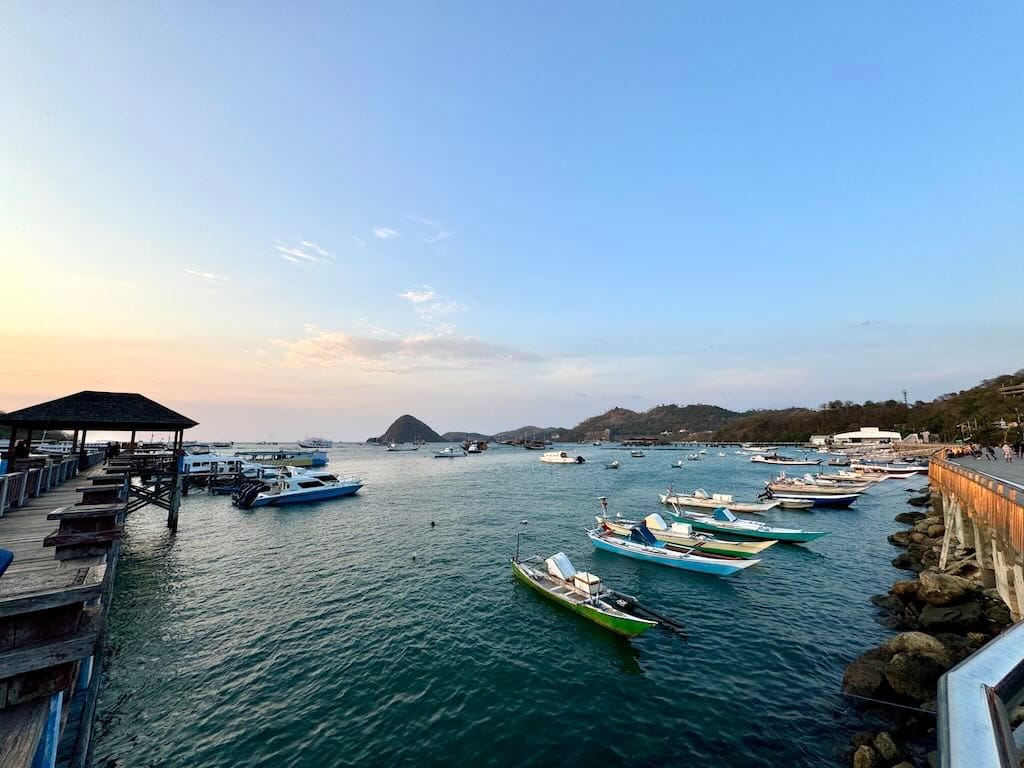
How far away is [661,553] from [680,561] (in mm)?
1435

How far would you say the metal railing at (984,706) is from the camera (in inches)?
75.6

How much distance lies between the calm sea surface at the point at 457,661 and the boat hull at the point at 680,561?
66 centimetres

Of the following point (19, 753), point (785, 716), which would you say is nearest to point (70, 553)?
point (19, 753)

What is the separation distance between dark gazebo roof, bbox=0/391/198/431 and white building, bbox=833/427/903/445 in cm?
19561

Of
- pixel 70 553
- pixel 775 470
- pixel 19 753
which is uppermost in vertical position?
pixel 70 553

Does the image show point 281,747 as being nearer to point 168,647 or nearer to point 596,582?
point 168,647

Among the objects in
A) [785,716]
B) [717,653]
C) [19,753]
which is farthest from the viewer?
[717,653]

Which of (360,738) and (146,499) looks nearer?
(360,738)

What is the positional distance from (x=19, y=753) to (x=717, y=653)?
21.3 metres

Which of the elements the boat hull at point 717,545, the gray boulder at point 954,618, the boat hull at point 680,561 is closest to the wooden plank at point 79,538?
the boat hull at point 680,561

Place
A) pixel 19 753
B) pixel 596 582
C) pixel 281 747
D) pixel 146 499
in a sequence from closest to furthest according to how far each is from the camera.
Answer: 1. pixel 19 753
2. pixel 281 747
3. pixel 596 582
4. pixel 146 499

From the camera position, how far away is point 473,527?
4175 centimetres

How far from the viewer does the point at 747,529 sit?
38.0 meters

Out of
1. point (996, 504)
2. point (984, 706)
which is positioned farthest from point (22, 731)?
point (996, 504)
